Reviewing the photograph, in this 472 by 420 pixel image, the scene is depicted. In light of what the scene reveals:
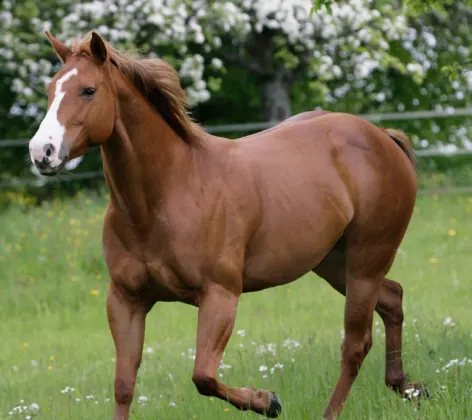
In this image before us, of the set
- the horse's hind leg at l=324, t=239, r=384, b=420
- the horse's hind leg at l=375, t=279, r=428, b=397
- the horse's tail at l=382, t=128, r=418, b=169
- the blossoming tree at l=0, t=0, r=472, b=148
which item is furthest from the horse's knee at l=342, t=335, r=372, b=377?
the blossoming tree at l=0, t=0, r=472, b=148

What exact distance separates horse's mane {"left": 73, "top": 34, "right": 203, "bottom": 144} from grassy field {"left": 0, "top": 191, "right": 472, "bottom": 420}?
1548mm

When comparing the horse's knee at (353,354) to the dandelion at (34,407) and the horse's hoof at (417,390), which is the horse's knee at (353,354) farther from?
the dandelion at (34,407)

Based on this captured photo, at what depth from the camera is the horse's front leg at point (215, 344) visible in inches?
174

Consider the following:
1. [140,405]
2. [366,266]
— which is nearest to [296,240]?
[366,266]

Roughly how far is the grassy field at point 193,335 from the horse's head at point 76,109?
5.77 ft

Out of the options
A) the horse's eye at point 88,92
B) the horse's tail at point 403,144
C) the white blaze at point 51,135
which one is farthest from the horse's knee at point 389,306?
the white blaze at point 51,135

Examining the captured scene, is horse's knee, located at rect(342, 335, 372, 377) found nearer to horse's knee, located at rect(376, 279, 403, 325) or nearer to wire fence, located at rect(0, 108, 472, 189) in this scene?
horse's knee, located at rect(376, 279, 403, 325)

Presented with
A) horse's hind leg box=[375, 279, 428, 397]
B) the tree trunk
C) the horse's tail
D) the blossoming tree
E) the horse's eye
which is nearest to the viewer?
the horse's eye

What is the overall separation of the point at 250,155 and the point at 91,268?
19.5ft

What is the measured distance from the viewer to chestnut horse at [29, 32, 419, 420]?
4281mm

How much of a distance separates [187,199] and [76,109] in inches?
29.9

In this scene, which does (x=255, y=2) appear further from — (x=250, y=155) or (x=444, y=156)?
(x=250, y=155)

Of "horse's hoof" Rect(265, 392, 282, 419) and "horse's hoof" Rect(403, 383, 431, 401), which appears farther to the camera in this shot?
"horse's hoof" Rect(403, 383, 431, 401)

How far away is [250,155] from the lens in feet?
16.5
